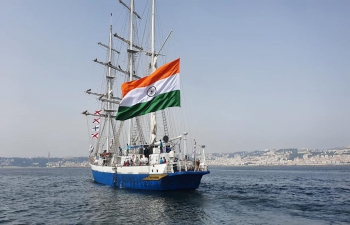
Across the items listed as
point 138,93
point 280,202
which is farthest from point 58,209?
point 280,202

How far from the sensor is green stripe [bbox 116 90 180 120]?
33.9 metres

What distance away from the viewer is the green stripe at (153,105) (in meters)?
33.9

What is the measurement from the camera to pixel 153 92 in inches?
1378

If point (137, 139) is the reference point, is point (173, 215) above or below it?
below

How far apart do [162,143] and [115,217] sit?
547 inches

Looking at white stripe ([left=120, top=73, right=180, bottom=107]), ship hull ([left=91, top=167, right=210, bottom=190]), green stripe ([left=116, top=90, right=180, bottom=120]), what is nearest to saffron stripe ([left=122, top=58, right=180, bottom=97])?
white stripe ([left=120, top=73, right=180, bottom=107])

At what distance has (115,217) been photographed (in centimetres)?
2248

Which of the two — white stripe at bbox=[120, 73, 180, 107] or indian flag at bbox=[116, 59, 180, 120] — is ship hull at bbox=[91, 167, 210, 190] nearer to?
→ indian flag at bbox=[116, 59, 180, 120]

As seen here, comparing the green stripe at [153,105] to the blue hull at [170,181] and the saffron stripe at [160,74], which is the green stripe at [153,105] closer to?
the saffron stripe at [160,74]

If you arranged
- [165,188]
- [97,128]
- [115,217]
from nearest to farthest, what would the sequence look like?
1. [115,217]
2. [165,188]
3. [97,128]

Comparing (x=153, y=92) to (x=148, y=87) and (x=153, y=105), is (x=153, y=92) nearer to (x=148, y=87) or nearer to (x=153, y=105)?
(x=148, y=87)

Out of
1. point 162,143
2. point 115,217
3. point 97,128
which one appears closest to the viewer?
point 115,217

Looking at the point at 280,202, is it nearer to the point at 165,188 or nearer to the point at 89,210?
the point at 165,188

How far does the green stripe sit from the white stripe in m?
0.40
